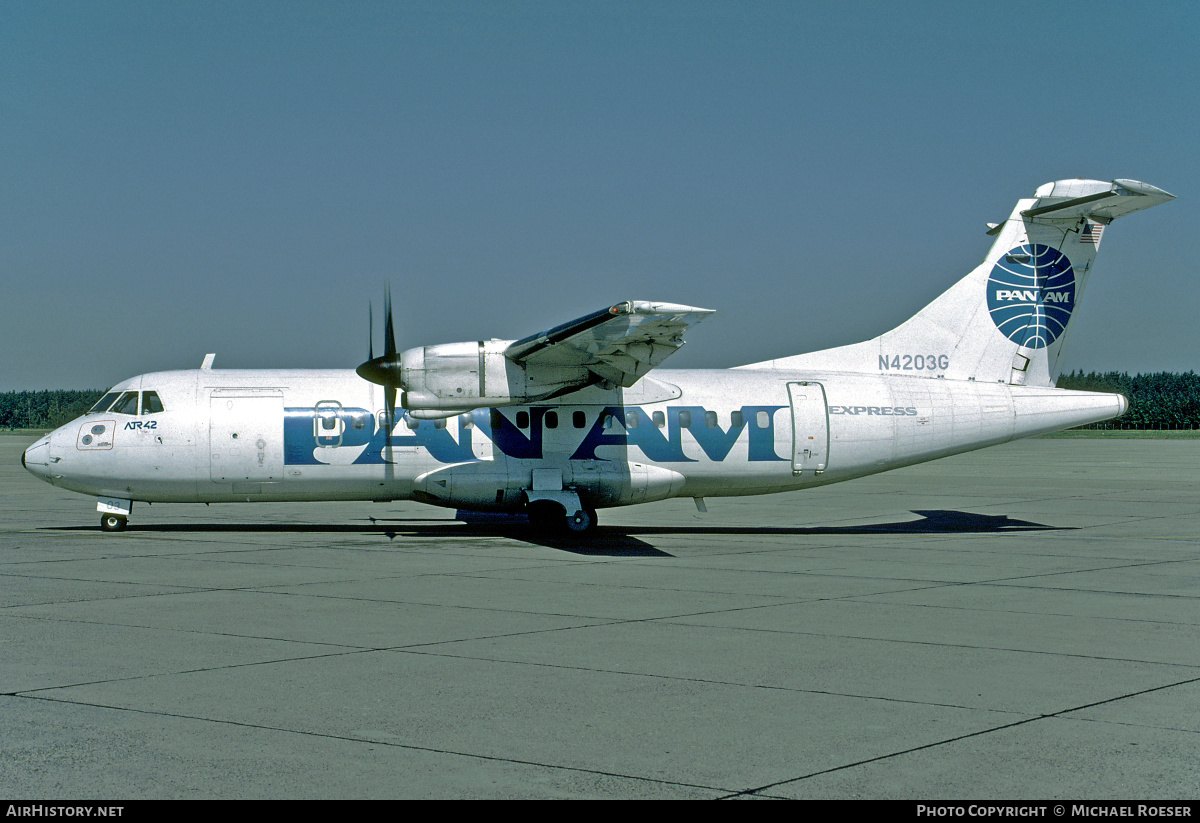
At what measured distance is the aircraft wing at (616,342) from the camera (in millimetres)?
15797

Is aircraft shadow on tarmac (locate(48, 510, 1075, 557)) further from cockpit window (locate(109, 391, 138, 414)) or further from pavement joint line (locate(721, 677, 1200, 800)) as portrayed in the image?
pavement joint line (locate(721, 677, 1200, 800))

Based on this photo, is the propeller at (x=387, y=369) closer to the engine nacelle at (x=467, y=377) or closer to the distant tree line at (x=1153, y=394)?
the engine nacelle at (x=467, y=377)

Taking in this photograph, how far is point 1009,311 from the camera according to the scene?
21594 mm

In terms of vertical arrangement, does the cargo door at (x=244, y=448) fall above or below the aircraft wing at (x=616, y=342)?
below

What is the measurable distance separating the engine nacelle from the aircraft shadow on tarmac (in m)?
2.56

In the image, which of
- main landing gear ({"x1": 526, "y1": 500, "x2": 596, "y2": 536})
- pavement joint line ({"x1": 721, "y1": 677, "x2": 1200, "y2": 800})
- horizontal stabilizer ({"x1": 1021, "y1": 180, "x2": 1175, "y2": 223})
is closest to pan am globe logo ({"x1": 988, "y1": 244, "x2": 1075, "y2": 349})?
horizontal stabilizer ({"x1": 1021, "y1": 180, "x2": 1175, "y2": 223})

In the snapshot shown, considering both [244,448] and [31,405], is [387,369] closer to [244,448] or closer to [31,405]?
[244,448]

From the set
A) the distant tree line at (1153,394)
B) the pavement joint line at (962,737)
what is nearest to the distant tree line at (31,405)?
the distant tree line at (1153,394)

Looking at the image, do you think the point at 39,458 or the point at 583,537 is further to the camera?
the point at 583,537

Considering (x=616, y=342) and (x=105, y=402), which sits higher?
(x=616, y=342)

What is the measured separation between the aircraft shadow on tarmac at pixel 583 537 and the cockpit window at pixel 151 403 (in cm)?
222

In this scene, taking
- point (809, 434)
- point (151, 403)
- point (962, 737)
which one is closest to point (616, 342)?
point (809, 434)

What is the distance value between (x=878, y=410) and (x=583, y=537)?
6.11 m

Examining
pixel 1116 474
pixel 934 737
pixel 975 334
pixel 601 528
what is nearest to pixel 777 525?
pixel 601 528
